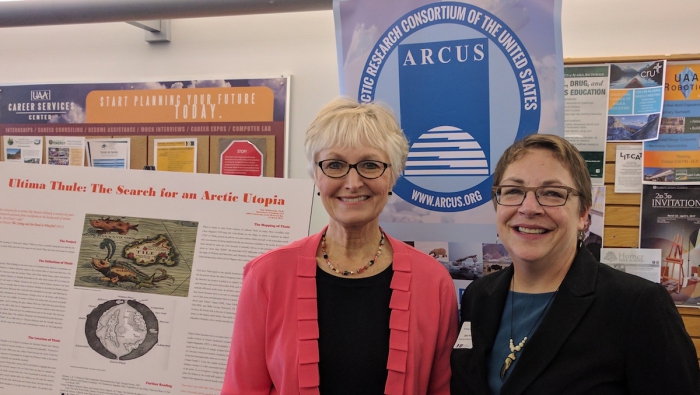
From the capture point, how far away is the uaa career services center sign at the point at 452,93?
73.5 inches

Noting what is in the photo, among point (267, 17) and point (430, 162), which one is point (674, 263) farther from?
point (267, 17)

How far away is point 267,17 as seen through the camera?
8.33 feet

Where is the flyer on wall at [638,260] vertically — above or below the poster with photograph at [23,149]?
below

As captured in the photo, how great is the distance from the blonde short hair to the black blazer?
0.61 m

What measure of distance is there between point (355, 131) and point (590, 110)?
1.23m

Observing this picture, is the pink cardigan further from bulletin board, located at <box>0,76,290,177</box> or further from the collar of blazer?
bulletin board, located at <box>0,76,290,177</box>

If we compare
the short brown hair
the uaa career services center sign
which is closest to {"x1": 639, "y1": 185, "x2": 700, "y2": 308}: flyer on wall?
the uaa career services center sign

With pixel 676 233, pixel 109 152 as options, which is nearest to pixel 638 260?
pixel 676 233

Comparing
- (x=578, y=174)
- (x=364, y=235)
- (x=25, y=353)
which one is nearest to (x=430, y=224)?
(x=364, y=235)

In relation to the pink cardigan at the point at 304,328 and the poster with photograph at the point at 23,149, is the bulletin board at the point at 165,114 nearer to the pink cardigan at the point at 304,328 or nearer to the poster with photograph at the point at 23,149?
the poster with photograph at the point at 23,149

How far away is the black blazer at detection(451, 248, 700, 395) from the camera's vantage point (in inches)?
45.3

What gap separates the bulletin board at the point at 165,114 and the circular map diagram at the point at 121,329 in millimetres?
847

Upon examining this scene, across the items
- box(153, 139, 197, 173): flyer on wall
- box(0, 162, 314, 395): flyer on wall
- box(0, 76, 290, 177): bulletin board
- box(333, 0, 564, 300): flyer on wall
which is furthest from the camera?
box(153, 139, 197, 173): flyer on wall

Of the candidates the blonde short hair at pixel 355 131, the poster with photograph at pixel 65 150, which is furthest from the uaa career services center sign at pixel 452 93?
the poster with photograph at pixel 65 150
